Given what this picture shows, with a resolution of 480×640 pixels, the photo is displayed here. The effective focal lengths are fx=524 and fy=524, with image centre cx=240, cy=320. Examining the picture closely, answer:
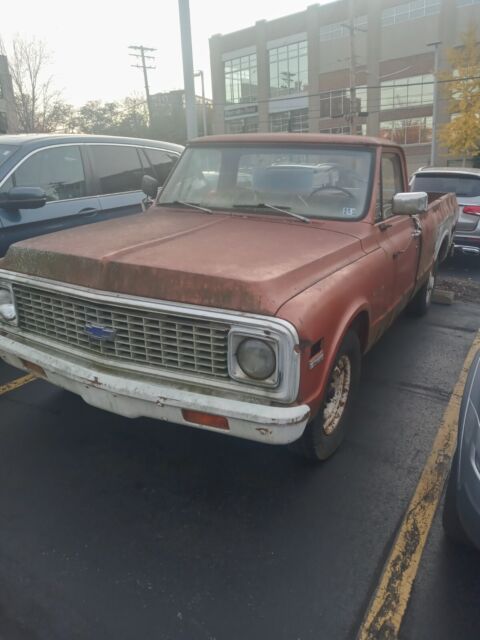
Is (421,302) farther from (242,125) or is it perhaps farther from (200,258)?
(242,125)

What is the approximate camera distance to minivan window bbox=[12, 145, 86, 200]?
198 inches

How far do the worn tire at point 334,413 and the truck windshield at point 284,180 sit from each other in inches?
40.5

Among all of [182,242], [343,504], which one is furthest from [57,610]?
[182,242]

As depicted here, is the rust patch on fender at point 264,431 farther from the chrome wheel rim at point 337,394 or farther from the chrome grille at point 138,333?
the chrome wheel rim at point 337,394

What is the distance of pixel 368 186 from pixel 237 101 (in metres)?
54.2

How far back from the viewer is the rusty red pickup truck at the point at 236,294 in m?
2.47

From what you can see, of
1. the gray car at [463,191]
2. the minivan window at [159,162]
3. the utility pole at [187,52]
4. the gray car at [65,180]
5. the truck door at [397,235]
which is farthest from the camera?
the utility pole at [187,52]

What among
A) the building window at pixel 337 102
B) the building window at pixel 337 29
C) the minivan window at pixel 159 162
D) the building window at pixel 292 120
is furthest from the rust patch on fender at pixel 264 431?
the building window at pixel 337 29

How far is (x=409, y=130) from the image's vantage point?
137 ft

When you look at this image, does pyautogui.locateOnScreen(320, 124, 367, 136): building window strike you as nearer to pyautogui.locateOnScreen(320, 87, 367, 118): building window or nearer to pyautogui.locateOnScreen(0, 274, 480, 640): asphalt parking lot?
pyautogui.locateOnScreen(320, 87, 367, 118): building window

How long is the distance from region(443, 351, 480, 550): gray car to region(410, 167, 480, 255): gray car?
703cm

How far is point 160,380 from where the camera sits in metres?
2.67

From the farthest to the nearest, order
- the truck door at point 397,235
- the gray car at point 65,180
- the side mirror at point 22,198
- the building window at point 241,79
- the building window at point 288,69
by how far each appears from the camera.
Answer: the building window at point 241,79, the building window at point 288,69, the gray car at point 65,180, the side mirror at point 22,198, the truck door at point 397,235

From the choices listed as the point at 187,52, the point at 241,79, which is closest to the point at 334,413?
the point at 187,52
